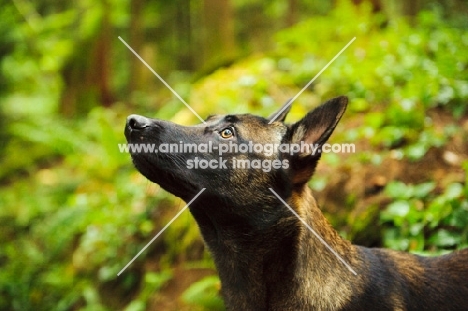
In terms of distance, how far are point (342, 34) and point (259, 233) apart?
635 centimetres

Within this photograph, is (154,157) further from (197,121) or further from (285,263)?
(197,121)

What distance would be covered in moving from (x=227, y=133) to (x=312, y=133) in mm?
595

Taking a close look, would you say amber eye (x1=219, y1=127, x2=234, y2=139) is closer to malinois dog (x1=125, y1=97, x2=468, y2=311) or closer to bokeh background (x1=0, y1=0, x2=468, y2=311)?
malinois dog (x1=125, y1=97, x2=468, y2=311)

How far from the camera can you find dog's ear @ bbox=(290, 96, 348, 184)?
125 inches

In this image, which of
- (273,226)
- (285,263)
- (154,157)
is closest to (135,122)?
(154,157)

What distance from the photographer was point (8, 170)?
10125 millimetres

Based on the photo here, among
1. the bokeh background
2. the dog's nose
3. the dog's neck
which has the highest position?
the dog's nose

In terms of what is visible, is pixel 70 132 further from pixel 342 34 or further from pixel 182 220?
pixel 342 34

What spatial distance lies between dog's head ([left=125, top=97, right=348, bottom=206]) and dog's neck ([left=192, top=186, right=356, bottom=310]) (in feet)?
0.68

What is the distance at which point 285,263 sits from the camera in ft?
10.8

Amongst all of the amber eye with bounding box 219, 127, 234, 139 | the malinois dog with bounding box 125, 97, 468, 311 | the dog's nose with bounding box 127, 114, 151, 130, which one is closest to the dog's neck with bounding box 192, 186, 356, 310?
the malinois dog with bounding box 125, 97, 468, 311

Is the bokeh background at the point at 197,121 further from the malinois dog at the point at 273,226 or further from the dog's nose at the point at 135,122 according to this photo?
the dog's nose at the point at 135,122

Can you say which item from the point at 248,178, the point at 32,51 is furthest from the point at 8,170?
the point at 248,178

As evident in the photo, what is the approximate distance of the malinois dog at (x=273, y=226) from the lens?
3193mm
